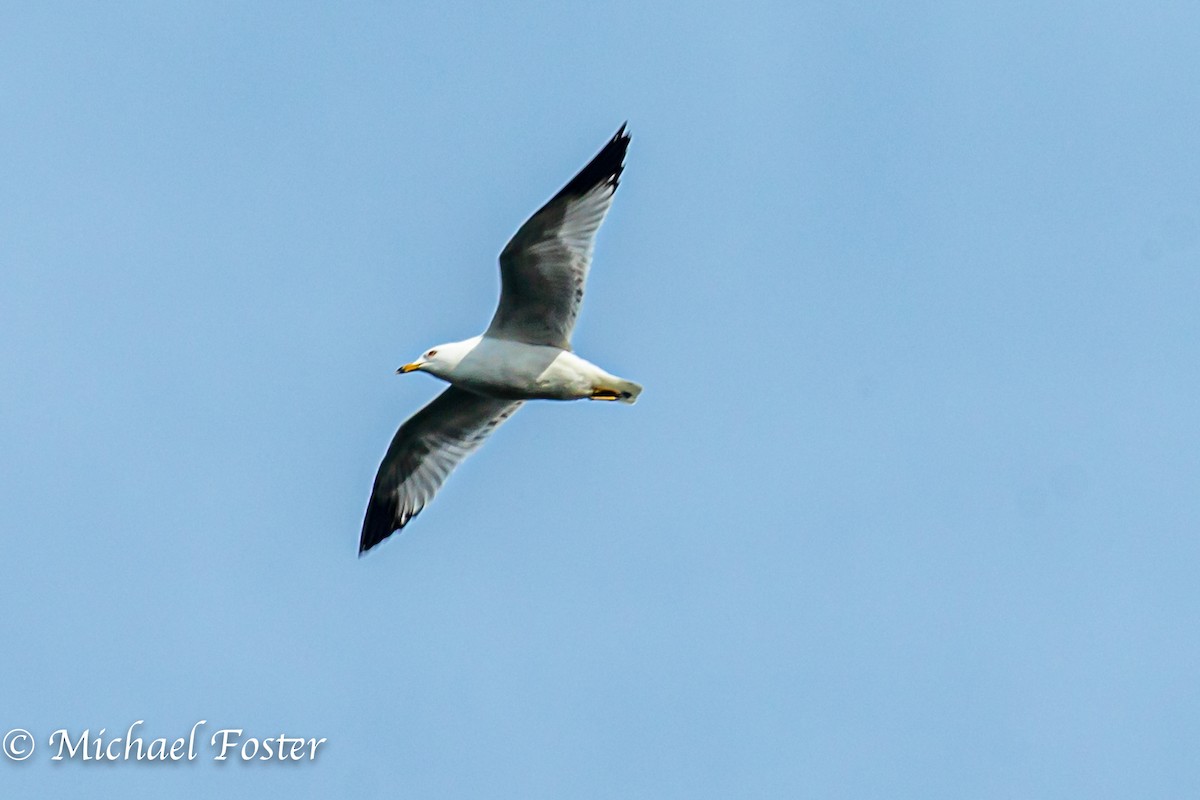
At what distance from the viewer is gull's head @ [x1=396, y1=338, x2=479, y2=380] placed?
18.2 metres

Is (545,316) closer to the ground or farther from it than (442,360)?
farther from it

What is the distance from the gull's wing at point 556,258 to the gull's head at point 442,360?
0.32 m

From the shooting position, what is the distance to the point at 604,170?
1811cm

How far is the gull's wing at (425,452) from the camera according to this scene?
1992 centimetres

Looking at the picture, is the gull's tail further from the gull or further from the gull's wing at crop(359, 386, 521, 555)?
the gull's wing at crop(359, 386, 521, 555)

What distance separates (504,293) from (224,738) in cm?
523

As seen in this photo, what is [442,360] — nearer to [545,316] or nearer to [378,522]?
[545,316]

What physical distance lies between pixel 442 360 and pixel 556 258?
1580 millimetres

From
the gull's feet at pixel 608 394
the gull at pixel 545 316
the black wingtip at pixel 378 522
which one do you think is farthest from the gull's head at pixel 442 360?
the black wingtip at pixel 378 522

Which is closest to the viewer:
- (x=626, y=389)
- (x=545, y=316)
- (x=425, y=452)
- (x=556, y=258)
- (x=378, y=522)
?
(x=556, y=258)

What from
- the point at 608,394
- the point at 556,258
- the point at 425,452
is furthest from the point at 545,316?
the point at 425,452

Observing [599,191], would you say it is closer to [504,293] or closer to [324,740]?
[504,293]

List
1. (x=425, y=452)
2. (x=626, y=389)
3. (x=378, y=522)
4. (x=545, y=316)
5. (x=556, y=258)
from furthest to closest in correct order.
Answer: (x=378, y=522) → (x=425, y=452) → (x=626, y=389) → (x=545, y=316) → (x=556, y=258)

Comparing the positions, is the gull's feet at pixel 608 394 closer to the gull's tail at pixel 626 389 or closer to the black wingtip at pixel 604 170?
the gull's tail at pixel 626 389
